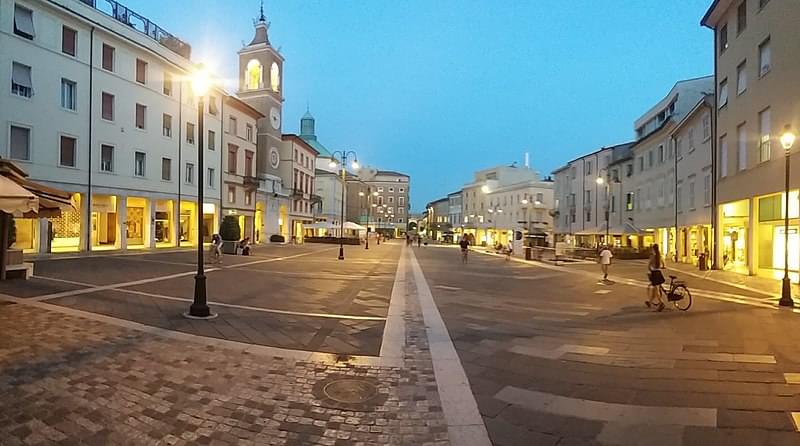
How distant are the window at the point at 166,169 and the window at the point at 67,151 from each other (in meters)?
7.81

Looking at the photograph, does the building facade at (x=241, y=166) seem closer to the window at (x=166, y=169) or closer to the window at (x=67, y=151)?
the window at (x=166, y=169)

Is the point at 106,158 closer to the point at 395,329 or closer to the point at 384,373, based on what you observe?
the point at 395,329

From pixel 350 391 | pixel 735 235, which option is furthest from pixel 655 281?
pixel 735 235

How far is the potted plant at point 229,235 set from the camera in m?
31.2

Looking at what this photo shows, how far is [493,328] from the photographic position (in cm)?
958

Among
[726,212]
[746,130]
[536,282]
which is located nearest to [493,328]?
[536,282]

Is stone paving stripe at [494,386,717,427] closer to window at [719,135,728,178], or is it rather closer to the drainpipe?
window at [719,135,728,178]

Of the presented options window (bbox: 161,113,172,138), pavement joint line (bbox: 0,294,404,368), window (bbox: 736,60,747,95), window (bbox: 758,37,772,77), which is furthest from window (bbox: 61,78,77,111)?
window (bbox: 736,60,747,95)

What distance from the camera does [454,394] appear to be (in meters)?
5.63

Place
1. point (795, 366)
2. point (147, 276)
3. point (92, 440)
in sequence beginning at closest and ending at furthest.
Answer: point (92, 440) → point (795, 366) → point (147, 276)

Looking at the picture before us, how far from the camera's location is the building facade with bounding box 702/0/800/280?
18.8 metres

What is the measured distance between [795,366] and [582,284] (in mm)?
12280

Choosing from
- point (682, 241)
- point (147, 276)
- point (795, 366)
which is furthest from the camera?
point (682, 241)

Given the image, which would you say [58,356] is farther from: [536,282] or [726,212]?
[726,212]
